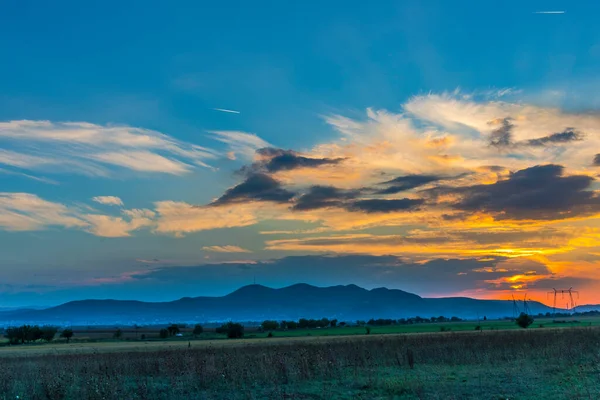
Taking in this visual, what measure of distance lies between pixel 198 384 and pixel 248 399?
4153mm

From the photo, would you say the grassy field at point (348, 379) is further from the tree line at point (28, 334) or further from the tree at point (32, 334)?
the tree at point (32, 334)

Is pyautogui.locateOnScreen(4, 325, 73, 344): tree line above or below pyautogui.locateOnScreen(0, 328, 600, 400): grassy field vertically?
above

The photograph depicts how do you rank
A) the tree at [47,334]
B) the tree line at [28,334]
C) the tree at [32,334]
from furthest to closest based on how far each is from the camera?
the tree at [47,334], the tree at [32,334], the tree line at [28,334]

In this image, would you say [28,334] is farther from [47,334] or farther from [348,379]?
[348,379]

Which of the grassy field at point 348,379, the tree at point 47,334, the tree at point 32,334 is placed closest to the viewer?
the grassy field at point 348,379

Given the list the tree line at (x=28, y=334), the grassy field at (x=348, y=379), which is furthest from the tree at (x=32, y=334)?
the grassy field at (x=348, y=379)

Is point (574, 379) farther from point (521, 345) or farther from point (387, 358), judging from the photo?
point (521, 345)

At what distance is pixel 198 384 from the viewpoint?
21203 millimetres

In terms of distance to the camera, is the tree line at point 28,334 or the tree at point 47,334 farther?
the tree at point 47,334

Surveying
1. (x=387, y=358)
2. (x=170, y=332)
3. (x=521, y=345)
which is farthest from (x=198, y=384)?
(x=170, y=332)

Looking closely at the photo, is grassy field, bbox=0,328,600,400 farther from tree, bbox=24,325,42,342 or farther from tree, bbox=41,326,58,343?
tree, bbox=41,326,58,343

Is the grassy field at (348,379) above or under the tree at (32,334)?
under

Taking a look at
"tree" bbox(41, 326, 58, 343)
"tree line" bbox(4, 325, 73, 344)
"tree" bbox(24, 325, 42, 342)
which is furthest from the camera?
"tree" bbox(41, 326, 58, 343)

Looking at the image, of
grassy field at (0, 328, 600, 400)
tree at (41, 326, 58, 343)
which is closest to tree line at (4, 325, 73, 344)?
tree at (41, 326, 58, 343)
